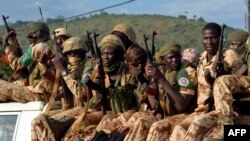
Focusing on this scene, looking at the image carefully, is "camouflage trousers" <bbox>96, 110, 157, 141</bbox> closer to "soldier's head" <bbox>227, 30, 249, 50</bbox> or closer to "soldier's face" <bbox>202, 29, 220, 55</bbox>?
"soldier's face" <bbox>202, 29, 220, 55</bbox>

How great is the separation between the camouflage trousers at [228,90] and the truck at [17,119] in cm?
205

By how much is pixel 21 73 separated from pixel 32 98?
2.68ft

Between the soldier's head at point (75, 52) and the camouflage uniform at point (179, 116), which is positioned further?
the soldier's head at point (75, 52)

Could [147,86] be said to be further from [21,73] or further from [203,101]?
[21,73]

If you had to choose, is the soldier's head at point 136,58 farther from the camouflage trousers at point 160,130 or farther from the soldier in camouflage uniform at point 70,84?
the camouflage trousers at point 160,130

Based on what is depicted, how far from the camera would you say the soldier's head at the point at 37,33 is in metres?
9.51

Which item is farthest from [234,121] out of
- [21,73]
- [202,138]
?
[21,73]

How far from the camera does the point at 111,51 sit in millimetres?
8016

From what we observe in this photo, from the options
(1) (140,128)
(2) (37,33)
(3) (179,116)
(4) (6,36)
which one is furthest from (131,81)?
(4) (6,36)

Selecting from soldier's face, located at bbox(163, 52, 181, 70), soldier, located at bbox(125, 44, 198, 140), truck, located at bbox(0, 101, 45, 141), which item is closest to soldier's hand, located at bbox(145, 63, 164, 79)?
soldier, located at bbox(125, 44, 198, 140)

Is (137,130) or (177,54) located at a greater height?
(177,54)

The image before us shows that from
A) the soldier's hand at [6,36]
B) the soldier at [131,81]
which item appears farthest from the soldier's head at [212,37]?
the soldier's hand at [6,36]

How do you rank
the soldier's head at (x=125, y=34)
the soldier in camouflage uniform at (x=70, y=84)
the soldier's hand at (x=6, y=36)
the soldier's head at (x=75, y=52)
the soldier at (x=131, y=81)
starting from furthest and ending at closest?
the soldier's hand at (x=6, y=36) → the soldier's head at (x=125, y=34) → the soldier's head at (x=75, y=52) → the soldier in camouflage uniform at (x=70, y=84) → the soldier at (x=131, y=81)

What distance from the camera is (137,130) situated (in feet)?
21.3
